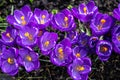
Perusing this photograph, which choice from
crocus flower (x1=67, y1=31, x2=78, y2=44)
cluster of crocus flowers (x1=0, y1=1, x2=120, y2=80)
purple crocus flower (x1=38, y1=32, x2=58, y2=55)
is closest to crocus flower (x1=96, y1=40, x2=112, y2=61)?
cluster of crocus flowers (x1=0, y1=1, x2=120, y2=80)

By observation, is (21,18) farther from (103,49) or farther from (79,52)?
(103,49)

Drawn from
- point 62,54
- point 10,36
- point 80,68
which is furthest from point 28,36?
point 80,68

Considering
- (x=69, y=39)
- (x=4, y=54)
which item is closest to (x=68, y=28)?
(x=69, y=39)

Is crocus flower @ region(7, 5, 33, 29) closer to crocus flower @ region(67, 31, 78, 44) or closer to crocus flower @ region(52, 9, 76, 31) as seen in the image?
crocus flower @ region(52, 9, 76, 31)

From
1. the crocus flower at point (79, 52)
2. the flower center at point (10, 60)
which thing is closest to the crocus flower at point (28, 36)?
the flower center at point (10, 60)

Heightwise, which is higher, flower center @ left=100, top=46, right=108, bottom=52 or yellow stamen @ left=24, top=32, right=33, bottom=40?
yellow stamen @ left=24, top=32, right=33, bottom=40

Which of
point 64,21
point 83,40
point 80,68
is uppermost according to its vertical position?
point 64,21

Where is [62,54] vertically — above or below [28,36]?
below
